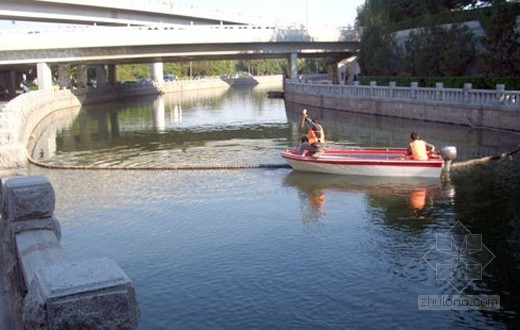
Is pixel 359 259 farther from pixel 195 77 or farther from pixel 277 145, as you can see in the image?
pixel 195 77

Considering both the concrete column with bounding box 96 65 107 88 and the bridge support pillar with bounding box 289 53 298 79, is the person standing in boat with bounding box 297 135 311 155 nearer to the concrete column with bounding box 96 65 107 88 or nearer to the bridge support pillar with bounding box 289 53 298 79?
the bridge support pillar with bounding box 289 53 298 79

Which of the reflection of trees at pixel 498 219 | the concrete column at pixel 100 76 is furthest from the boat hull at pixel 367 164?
the concrete column at pixel 100 76

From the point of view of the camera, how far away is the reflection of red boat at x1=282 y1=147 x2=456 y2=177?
69.0ft

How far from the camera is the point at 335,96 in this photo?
54594 mm

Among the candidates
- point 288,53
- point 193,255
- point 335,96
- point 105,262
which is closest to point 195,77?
point 288,53

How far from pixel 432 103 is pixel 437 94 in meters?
0.69

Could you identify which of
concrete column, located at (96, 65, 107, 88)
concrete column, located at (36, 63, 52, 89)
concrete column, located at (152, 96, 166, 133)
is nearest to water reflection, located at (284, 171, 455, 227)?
concrete column, located at (152, 96, 166, 133)

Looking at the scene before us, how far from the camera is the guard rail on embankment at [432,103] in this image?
3288 centimetres

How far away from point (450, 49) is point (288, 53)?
24.8m

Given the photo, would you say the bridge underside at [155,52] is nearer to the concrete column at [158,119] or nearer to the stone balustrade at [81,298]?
the concrete column at [158,119]

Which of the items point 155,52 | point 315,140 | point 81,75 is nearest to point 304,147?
point 315,140

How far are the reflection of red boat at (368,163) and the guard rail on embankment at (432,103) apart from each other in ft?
41.8

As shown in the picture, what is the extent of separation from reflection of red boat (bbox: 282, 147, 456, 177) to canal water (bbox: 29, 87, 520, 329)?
0.37 m

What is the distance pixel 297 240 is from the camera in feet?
48.5
